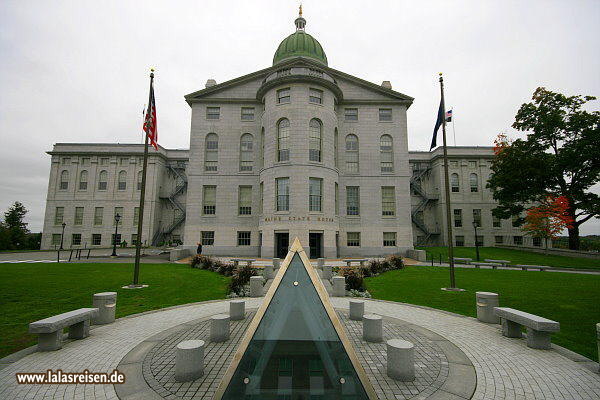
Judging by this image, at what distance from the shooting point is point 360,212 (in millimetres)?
32531

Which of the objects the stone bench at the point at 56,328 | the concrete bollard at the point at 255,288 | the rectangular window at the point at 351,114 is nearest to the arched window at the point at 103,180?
the rectangular window at the point at 351,114

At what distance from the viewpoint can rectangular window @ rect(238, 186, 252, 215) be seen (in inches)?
1280

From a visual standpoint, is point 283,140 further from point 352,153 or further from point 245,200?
point 352,153

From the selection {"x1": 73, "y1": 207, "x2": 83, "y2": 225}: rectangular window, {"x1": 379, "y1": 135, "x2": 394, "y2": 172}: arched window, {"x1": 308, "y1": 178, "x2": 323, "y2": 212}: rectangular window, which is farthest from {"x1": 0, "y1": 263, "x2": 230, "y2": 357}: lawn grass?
{"x1": 73, "y1": 207, "x2": 83, "y2": 225}: rectangular window

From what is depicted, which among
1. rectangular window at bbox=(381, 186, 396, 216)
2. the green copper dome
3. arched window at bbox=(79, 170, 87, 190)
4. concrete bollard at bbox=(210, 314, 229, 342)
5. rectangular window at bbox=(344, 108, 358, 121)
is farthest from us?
arched window at bbox=(79, 170, 87, 190)

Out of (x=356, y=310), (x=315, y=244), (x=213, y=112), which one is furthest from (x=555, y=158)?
(x=213, y=112)

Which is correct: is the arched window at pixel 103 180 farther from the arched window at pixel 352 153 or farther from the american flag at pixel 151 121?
the arched window at pixel 352 153

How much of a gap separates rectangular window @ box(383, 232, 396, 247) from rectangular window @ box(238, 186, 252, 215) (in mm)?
16843

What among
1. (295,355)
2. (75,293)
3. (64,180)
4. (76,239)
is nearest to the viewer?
(295,355)

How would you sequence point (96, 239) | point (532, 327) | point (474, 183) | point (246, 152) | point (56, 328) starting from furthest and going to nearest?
point (474, 183)
point (96, 239)
point (246, 152)
point (532, 327)
point (56, 328)

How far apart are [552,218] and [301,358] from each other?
1520 inches

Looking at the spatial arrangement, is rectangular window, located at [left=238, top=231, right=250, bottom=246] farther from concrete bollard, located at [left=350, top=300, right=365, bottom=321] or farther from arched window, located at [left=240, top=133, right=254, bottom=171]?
concrete bollard, located at [left=350, top=300, right=365, bottom=321]

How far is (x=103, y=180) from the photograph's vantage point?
45.9 meters

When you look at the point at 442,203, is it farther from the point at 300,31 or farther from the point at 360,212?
the point at 300,31
